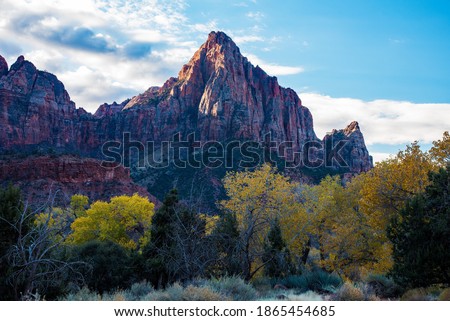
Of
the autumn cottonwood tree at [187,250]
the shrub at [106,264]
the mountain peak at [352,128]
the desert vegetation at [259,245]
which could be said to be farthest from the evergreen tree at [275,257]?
the mountain peak at [352,128]

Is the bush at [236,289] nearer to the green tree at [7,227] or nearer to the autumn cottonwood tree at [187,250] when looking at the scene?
the autumn cottonwood tree at [187,250]

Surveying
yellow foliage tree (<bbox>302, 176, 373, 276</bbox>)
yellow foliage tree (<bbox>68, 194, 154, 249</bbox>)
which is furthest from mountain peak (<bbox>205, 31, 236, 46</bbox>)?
yellow foliage tree (<bbox>302, 176, 373, 276</bbox>)

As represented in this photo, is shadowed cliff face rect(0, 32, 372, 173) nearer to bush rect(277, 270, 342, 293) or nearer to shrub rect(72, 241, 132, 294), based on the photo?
shrub rect(72, 241, 132, 294)

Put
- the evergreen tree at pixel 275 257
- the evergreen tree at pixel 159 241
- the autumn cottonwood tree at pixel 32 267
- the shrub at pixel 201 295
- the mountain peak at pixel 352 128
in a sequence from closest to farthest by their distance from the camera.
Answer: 1. the shrub at pixel 201 295
2. the autumn cottonwood tree at pixel 32 267
3. the evergreen tree at pixel 275 257
4. the evergreen tree at pixel 159 241
5. the mountain peak at pixel 352 128

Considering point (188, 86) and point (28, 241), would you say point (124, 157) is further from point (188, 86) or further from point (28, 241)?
point (28, 241)

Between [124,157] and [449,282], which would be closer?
[449,282]

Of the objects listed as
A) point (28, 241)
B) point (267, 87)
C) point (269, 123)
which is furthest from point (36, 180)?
point (267, 87)

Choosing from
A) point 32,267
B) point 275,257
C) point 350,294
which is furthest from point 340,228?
point 32,267

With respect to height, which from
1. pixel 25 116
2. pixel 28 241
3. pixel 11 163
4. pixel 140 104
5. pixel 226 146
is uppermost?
pixel 140 104
